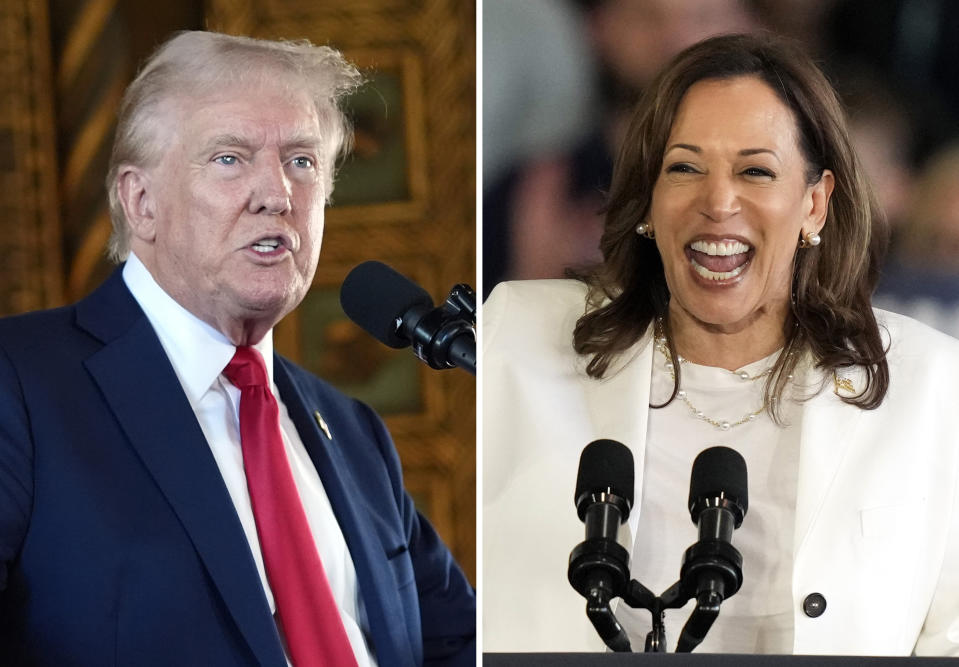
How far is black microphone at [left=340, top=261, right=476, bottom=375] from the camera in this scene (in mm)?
1665

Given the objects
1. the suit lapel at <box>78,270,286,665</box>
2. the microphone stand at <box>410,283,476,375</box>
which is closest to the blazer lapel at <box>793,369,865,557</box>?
the microphone stand at <box>410,283,476,375</box>

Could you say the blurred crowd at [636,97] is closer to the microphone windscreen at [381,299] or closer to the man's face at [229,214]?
the microphone windscreen at [381,299]

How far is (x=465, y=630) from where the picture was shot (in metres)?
2.23

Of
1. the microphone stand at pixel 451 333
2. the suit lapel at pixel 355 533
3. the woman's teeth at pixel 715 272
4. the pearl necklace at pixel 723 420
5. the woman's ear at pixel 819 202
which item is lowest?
the suit lapel at pixel 355 533

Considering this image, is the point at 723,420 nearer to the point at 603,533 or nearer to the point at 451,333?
the point at 603,533

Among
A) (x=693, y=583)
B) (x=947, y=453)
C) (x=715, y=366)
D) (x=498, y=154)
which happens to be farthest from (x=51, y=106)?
(x=947, y=453)

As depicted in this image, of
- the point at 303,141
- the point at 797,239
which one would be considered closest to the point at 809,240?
the point at 797,239

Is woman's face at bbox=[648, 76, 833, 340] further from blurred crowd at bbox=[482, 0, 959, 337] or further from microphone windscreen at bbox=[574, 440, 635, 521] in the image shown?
microphone windscreen at bbox=[574, 440, 635, 521]

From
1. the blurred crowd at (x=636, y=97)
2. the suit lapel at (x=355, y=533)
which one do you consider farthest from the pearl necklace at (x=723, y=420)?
the suit lapel at (x=355, y=533)

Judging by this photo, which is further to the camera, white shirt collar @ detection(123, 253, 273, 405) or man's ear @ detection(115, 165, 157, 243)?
man's ear @ detection(115, 165, 157, 243)

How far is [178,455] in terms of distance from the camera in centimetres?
182

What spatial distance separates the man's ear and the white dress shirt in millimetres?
55

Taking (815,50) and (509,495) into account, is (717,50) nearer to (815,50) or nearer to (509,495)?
(815,50)

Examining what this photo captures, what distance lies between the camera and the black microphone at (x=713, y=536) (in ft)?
5.34
